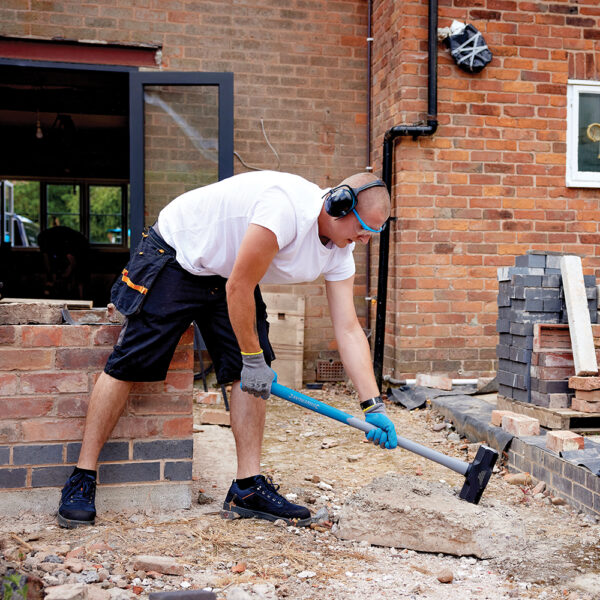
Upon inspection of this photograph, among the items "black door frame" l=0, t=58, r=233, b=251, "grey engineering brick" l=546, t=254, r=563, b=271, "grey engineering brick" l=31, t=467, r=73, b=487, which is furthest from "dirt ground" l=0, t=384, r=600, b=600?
"black door frame" l=0, t=58, r=233, b=251

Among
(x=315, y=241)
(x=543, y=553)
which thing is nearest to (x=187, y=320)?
(x=315, y=241)

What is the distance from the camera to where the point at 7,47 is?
5.81 m

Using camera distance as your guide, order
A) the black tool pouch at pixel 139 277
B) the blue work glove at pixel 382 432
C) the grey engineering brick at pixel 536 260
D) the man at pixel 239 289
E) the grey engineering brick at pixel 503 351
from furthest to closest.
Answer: the grey engineering brick at pixel 503 351, the grey engineering brick at pixel 536 260, the blue work glove at pixel 382 432, the black tool pouch at pixel 139 277, the man at pixel 239 289

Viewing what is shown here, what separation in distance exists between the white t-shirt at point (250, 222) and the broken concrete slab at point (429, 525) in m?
1.04

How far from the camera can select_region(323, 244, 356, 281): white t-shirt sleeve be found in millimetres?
2898

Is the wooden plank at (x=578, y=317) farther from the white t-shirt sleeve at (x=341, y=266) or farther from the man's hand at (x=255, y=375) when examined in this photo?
the man's hand at (x=255, y=375)

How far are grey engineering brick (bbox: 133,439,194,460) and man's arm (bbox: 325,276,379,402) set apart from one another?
80cm

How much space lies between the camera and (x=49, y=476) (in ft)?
9.48

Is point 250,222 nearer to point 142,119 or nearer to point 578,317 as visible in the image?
point 578,317

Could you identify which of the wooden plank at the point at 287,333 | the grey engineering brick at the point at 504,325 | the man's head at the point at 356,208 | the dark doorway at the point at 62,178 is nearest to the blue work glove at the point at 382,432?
the man's head at the point at 356,208

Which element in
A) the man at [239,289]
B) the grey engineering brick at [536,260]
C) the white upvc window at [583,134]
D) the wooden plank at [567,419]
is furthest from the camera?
the white upvc window at [583,134]

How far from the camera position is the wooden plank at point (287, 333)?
6234 millimetres

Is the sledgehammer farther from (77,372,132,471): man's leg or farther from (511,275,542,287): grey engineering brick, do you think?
(511,275,542,287): grey engineering brick

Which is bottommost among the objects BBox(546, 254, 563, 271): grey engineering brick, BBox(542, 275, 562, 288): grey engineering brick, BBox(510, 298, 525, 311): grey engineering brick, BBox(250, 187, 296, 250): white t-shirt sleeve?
BBox(510, 298, 525, 311): grey engineering brick
